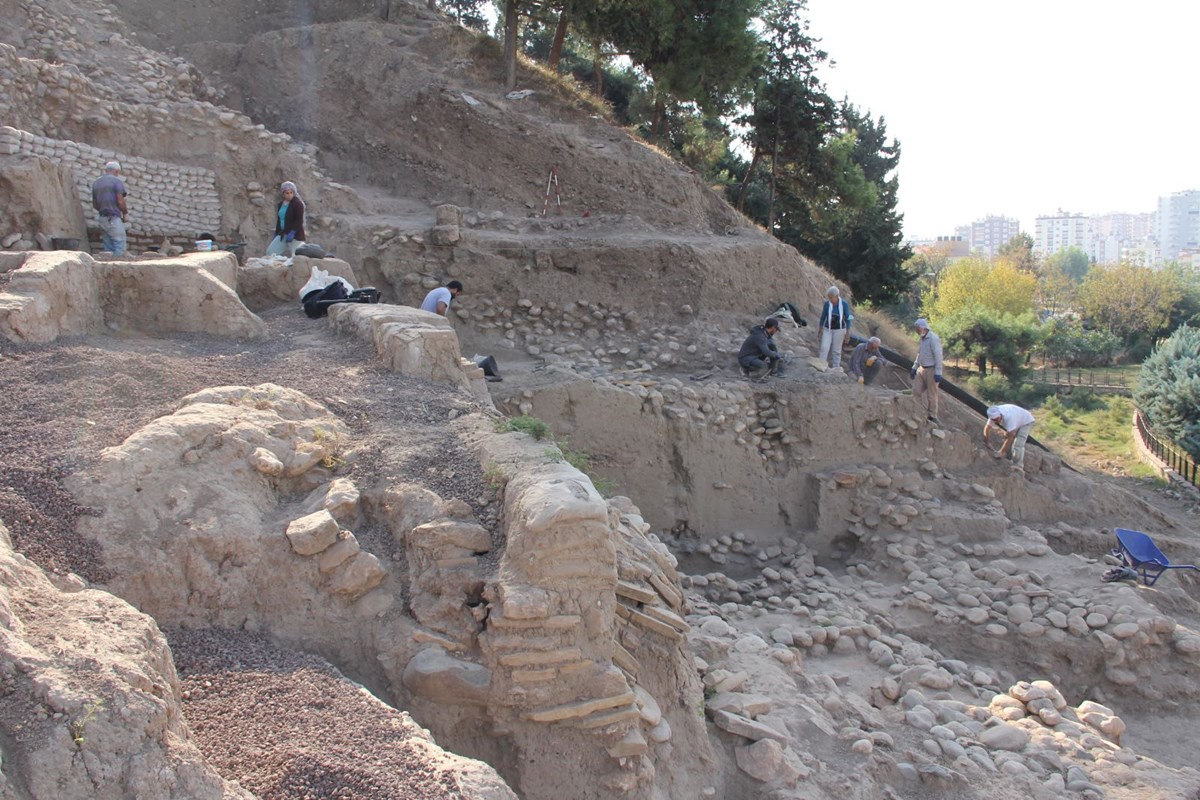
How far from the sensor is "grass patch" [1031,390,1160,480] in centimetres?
2002

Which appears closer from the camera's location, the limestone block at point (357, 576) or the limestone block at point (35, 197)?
the limestone block at point (357, 576)

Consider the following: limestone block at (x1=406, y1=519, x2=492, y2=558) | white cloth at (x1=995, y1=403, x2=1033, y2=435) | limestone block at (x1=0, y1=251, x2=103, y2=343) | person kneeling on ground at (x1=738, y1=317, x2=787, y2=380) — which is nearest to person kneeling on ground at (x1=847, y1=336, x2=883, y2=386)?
person kneeling on ground at (x1=738, y1=317, x2=787, y2=380)

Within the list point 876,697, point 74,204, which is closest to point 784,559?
point 876,697

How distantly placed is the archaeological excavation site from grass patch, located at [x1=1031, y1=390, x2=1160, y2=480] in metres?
3.74

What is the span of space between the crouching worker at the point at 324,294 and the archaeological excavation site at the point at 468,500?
144 mm

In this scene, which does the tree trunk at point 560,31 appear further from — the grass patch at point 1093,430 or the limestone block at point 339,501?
the grass patch at point 1093,430

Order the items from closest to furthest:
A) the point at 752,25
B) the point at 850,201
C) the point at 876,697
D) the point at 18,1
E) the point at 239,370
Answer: the point at 239,370 < the point at 876,697 < the point at 18,1 < the point at 752,25 < the point at 850,201

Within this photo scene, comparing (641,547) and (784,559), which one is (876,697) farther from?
(784,559)

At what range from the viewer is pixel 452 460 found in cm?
486

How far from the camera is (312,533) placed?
4.08 metres

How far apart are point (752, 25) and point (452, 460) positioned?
16763 millimetres

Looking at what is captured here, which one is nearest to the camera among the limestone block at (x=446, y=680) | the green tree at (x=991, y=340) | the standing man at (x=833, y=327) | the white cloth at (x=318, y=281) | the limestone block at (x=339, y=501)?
the limestone block at (x=446, y=680)

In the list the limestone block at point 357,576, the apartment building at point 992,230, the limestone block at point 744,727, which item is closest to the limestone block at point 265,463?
the limestone block at point 357,576

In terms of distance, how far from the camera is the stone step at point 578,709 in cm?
387
